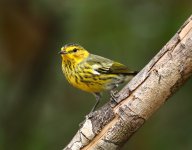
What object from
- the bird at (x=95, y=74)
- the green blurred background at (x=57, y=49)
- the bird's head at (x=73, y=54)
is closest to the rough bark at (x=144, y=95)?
the bird at (x=95, y=74)

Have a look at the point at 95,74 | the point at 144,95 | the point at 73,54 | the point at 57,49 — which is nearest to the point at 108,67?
the point at 95,74

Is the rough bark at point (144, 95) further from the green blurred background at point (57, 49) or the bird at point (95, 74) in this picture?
the green blurred background at point (57, 49)

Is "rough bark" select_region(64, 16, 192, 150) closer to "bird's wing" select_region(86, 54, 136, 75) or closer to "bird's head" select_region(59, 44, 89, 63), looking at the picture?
"bird's wing" select_region(86, 54, 136, 75)

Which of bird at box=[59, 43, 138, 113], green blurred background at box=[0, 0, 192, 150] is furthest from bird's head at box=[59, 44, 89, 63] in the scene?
green blurred background at box=[0, 0, 192, 150]

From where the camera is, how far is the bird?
5297 millimetres

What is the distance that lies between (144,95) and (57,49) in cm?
336

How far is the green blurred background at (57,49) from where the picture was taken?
6.47 metres

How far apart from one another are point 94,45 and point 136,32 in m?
0.62

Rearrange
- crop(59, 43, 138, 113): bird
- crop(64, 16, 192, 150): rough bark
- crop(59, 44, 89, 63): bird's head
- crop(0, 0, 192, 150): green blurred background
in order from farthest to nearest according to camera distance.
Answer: crop(0, 0, 192, 150): green blurred background
crop(59, 44, 89, 63): bird's head
crop(59, 43, 138, 113): bird
crop(64, 16, 192, 150): rough bark

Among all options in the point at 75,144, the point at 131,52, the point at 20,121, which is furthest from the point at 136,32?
the point at 75,144

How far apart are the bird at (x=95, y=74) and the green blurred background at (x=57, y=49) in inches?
43.3

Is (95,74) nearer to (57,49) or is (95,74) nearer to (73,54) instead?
(73,54)

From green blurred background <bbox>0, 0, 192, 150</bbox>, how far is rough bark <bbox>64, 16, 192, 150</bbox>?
93.5 inches

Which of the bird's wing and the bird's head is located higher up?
the bird's wing
